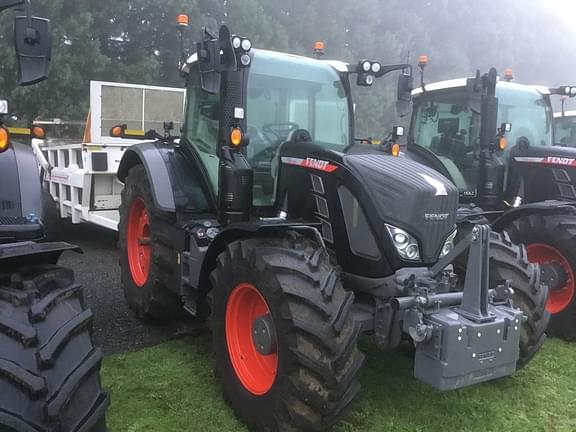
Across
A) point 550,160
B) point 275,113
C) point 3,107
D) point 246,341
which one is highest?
point 275,113

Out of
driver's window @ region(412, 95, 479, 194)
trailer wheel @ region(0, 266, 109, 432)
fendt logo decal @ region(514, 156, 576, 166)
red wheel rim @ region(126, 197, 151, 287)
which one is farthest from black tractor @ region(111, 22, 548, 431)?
fendt logo decal @ region(514, 156, 576, 166)

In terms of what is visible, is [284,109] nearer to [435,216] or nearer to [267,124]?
[267,124]

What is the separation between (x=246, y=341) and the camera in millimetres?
3449

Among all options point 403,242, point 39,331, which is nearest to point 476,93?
point 403,242

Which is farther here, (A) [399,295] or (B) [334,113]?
(B) [334,113]

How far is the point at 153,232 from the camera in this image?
4.48m

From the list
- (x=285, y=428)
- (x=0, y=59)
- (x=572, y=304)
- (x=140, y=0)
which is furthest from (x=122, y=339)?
(x=140, y=0)

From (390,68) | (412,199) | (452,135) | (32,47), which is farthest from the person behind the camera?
(452,135)

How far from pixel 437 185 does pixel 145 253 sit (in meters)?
2.85

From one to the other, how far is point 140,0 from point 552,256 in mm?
14735

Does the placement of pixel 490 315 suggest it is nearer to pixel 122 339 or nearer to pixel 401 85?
pixel 401 85

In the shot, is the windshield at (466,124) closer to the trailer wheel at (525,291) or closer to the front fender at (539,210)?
the front fender at (539,210)

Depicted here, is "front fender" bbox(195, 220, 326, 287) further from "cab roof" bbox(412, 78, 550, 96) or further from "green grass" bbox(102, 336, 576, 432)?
"cab roof" bbox(412, 78, 550, 96)

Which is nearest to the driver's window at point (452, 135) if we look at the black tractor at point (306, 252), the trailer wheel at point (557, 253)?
the trailer wheel at point (557, 253)
